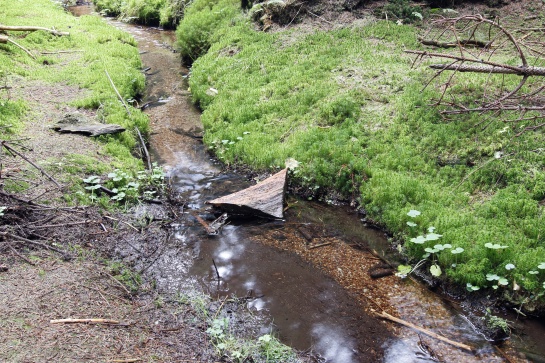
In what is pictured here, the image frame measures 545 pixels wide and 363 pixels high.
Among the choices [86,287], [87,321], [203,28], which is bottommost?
[86,287]

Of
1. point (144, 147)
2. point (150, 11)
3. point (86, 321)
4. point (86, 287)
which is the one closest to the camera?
point (86, 321)

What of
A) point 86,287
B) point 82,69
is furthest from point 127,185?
point 82,69

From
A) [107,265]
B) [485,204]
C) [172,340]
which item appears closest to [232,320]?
[172,340]

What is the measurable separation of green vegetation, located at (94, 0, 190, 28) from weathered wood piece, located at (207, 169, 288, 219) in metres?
→ 16.0

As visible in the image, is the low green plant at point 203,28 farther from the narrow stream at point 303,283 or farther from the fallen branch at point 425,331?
the fallen branch at point 425,331

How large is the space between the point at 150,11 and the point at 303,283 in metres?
21.6

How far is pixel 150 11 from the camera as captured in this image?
942 inches

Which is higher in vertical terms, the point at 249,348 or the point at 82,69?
the point at 82,69

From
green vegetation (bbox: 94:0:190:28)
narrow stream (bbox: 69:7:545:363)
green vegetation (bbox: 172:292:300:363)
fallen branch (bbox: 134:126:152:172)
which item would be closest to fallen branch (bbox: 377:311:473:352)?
narrow stream (bbox: 69:7:545:363)

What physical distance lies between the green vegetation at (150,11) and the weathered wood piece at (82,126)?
1300 cm

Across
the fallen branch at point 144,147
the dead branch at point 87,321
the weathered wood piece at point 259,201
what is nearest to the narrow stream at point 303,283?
the weathered wood piece at point 259,201

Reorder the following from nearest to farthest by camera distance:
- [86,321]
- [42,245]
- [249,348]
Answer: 1. [86,321]
2. [249,348]
3. [42,245]

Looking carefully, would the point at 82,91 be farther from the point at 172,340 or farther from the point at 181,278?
the point at 172,340

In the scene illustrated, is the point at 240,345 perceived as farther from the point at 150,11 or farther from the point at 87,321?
the point at 150,11
